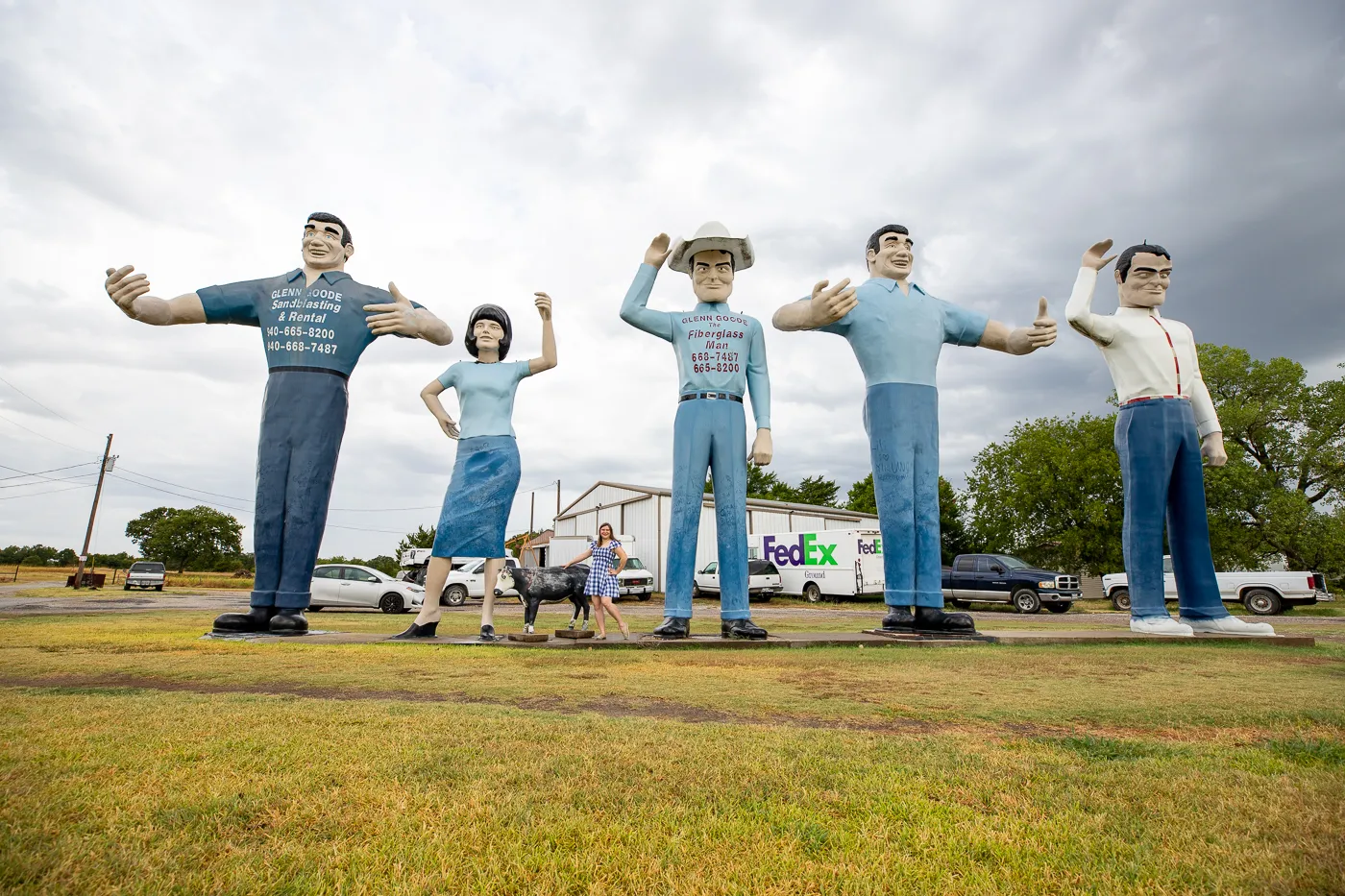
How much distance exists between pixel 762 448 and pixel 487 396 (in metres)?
2.92

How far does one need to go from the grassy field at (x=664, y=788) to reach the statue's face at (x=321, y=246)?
460cm

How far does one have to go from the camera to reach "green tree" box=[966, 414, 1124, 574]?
2709 centimetres

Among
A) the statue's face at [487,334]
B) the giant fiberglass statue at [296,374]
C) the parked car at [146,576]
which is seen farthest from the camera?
the parked car at [146,576]

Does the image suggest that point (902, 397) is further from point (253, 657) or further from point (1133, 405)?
point (253, 657)

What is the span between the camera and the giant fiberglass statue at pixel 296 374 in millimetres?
7043

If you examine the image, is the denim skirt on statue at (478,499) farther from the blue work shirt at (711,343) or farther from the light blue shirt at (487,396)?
the blue work shirt at (711,343)

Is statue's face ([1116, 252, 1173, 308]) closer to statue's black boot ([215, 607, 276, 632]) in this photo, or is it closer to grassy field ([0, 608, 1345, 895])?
grassy field ([0, 608, 1345, 895])

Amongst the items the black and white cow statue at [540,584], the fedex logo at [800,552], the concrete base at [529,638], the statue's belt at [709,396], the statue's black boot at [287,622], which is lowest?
the concrete base at [529,638]

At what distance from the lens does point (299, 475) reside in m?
7.05

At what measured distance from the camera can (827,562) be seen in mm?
23219

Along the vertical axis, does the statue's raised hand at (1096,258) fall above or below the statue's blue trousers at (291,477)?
above

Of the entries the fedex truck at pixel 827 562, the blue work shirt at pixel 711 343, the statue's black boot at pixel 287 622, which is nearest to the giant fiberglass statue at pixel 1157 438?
the blue work shirt at pixel 711 343

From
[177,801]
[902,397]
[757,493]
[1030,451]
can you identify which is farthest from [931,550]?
[757,493]

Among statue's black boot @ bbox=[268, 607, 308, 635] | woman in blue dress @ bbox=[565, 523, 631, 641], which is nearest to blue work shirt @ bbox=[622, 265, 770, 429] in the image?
woman in blue dress @ bbox=[565, 523, 631, 641]
